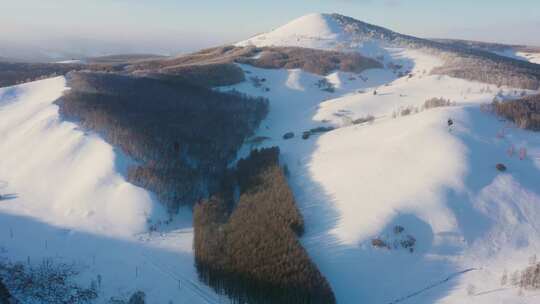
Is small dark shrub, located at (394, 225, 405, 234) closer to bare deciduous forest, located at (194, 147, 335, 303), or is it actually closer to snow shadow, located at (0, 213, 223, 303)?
bare deciduous forest, located at (194, 147, 335, 303)

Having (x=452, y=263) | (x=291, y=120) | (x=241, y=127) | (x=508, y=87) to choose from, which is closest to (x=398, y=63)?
(x=508, y=87)

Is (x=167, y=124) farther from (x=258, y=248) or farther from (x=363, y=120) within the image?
A: (x=258, y=248)

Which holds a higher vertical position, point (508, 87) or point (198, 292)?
point (508, 87)

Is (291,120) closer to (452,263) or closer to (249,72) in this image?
(249,72)

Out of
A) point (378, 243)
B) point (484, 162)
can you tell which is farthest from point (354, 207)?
point (484, 162)

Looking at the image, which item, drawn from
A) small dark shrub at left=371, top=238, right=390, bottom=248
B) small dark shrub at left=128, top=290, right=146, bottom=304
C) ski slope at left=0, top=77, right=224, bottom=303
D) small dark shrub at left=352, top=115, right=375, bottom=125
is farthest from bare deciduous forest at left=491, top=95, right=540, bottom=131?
small dark shrub at left=128, top=290, right=146, bottom=304

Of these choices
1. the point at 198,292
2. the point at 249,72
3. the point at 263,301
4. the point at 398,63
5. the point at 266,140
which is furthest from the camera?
the point at 398,63

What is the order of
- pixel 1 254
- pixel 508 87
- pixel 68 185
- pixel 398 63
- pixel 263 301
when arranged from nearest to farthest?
1. pixel 263 301
2. pixel 1 254
3. pixel 68 185
4. pixel 508 87
5. pixel 398 63
